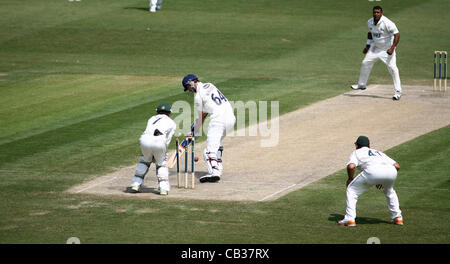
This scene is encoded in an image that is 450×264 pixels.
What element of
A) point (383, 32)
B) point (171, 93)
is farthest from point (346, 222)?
point (171, 93)

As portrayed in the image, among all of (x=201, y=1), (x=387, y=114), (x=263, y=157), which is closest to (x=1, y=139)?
(x=263, y=157)

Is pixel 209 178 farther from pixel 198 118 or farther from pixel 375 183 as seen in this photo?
pixel 375 183

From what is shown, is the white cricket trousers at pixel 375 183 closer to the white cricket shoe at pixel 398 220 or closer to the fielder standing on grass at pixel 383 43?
the white cricket shoe at pixel 398 220

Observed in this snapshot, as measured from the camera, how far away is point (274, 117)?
20.7 meters

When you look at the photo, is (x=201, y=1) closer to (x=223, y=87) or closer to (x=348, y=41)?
(x=348, y=41)

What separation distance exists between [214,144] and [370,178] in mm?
3946

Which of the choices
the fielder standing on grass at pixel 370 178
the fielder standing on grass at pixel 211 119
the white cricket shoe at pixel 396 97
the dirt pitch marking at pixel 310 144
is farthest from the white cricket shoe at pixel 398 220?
the white cricket shoe at pixel 396 97

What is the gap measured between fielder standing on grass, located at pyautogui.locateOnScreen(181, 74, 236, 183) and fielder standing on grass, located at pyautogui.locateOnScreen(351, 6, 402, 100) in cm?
803

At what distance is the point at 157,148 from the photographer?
547 inches

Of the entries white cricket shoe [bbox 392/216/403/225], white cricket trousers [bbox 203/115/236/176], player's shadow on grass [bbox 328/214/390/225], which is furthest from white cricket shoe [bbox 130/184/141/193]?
white cricket shoe [bbox 392/216/403/225]

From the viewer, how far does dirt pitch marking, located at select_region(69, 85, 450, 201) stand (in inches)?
577

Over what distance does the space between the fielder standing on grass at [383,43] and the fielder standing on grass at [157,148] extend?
959cm

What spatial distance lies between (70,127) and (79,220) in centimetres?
788

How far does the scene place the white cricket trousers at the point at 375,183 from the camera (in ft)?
39.5
